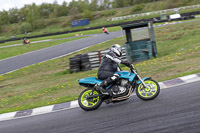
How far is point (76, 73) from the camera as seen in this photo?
1678 centimetres

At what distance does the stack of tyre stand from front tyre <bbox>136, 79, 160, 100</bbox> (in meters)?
9.51

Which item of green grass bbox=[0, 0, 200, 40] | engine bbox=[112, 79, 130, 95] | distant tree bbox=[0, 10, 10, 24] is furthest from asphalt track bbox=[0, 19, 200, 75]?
distant tree bbox=[0, 10, 10, 24]

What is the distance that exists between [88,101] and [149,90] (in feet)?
5.52

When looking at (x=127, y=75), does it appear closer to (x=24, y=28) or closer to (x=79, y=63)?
(x=79, y=63)

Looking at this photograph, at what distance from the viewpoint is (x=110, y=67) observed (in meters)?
7.94

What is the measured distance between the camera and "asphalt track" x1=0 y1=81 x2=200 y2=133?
5.61m

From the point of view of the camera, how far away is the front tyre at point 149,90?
25.3 ft

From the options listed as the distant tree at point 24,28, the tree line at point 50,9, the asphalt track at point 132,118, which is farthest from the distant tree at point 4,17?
the asphalt track at point 132,118

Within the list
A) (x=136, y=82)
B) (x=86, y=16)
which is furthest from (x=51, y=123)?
(x=86, y=16)

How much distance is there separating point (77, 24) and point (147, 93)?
247 feet

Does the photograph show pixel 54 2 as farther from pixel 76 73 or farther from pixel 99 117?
pixel 99 117

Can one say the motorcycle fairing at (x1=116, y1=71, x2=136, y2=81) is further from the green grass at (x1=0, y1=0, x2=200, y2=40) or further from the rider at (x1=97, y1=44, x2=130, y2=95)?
the green grass at (x1=0, y1=0, x2=200, y2=40)

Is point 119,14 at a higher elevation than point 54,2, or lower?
lower

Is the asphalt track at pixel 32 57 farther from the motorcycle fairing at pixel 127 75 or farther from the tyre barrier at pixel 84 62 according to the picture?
the motorcycle fairing at pixel 127 75
